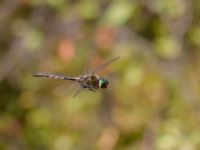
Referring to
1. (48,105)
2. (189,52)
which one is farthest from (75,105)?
(189,52)

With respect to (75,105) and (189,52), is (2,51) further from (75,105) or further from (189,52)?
→ (189,52)

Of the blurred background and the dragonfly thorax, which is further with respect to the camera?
the blurred background

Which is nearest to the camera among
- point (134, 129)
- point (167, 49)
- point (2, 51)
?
point (167, 49)

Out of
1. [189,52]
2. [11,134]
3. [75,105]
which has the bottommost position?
[11,134]

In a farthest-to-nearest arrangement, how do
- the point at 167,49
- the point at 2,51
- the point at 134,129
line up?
the point at 2,51, the point at 134,129, the point at 167,49

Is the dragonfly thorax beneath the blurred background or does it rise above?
above

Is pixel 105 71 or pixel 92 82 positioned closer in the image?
pixel 92 82

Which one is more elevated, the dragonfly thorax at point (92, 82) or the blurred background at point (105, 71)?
the dragonfly thorax at point (92, 82)

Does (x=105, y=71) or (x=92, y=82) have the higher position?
(x=92, y=82)
